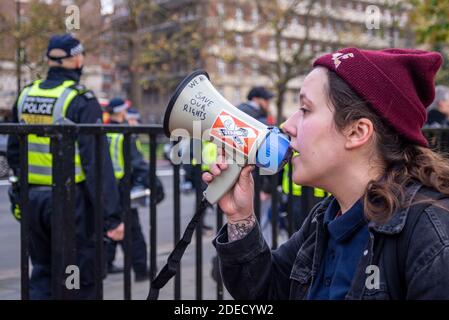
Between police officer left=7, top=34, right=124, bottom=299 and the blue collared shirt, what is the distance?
7.44 feet

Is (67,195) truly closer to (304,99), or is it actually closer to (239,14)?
(304,99)

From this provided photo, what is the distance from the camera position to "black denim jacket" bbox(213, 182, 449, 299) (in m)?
1.51

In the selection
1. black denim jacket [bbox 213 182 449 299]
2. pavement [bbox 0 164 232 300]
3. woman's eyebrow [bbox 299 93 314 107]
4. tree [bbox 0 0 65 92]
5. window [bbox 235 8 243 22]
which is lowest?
pavement [bbox 0 164 232 300]

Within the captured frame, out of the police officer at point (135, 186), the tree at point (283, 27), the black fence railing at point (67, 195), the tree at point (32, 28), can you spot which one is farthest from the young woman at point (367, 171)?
the tree at point (283, 27)

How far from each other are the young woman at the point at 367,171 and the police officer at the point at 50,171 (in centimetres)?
221

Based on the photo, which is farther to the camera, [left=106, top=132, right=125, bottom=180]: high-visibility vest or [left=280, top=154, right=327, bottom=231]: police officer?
[left=106, top=132, right=125, bottom=180]: high-visibility vest

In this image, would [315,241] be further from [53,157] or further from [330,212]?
[53,157]

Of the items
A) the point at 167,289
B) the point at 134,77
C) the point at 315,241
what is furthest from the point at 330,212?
the point at 134,77

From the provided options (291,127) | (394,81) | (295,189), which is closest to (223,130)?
(291,127)

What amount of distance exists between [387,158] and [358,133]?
0.37ft

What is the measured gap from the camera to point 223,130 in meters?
2.08

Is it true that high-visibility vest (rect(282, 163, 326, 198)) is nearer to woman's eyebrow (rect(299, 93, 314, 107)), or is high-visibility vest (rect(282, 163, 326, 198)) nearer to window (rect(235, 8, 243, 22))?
woman's eyebrow (rect(299, 93, 314, 107))

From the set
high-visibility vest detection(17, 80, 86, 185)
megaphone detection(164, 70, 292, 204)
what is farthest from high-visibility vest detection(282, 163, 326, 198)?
megaphone detection(164, 70, 292, 204)
